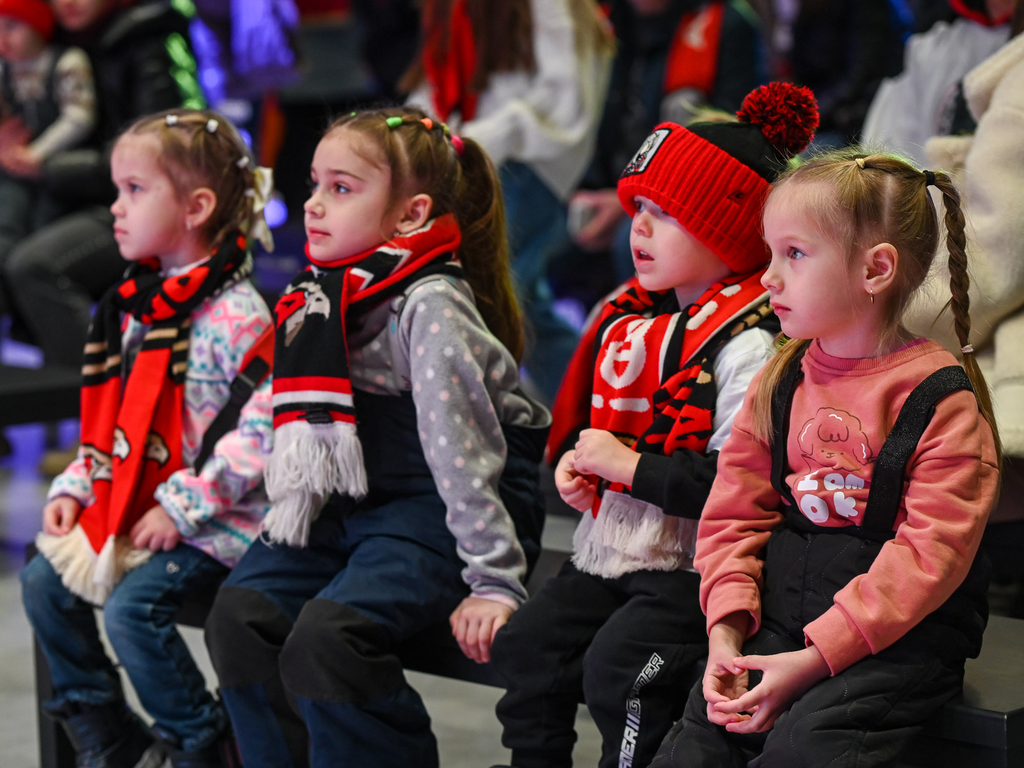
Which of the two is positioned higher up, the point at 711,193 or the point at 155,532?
the point at 711,193

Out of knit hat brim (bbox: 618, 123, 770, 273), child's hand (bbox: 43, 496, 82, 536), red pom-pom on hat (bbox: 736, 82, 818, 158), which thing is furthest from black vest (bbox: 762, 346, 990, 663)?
child's hand (bbox: 43, 496, 82, 536)

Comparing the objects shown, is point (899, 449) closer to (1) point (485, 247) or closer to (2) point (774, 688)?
(2) point (774, 688)

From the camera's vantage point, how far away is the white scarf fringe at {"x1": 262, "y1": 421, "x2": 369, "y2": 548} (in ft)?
5.38

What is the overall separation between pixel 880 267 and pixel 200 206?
1.11m

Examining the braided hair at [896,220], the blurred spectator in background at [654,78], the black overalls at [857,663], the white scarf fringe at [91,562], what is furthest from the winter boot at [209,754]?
the blurred spectator in background at [654,78]

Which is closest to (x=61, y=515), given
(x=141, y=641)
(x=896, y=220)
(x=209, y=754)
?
(x=141, y=641)

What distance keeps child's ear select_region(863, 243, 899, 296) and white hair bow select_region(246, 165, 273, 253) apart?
3.37 ft

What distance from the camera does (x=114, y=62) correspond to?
3.76 m

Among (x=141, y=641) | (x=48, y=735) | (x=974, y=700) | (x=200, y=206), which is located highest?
(x=200, y=206)

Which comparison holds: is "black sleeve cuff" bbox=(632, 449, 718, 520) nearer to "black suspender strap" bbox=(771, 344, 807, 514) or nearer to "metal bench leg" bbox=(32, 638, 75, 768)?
"black suspender strap" bbox=(771, 344, 807, 514)

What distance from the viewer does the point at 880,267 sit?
1256 millimetres

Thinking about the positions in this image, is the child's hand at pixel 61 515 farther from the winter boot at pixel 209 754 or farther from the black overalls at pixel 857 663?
the black overalls at pixel 857 663

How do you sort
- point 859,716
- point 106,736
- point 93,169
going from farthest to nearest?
point 93,169 < point 106,736 < point 859,716

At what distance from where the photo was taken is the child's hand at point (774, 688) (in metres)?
1.23
